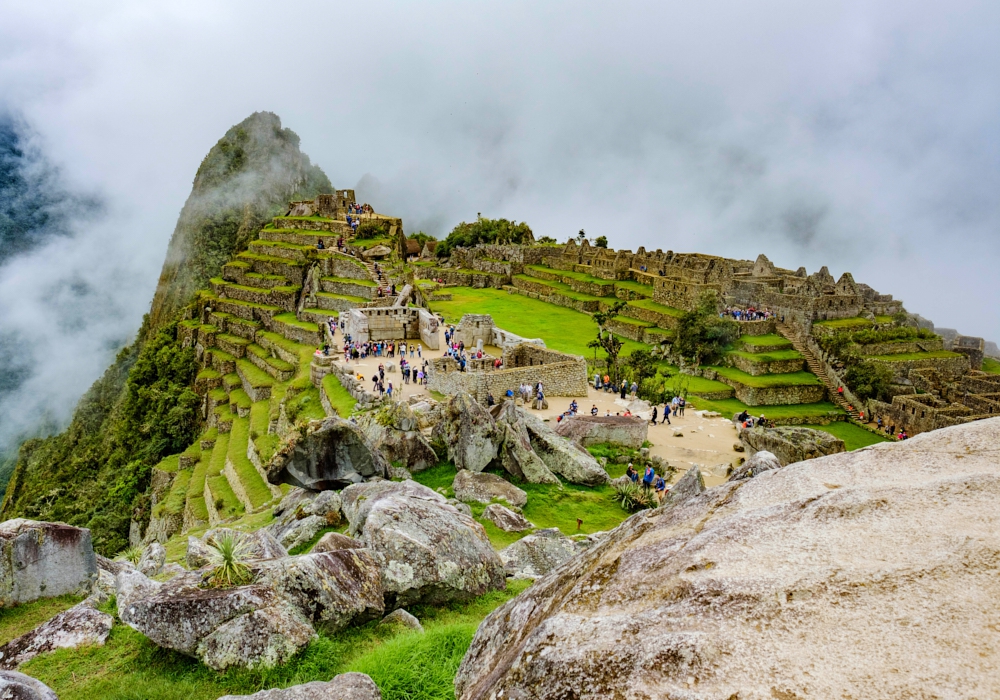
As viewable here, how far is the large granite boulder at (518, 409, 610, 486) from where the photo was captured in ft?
53.2

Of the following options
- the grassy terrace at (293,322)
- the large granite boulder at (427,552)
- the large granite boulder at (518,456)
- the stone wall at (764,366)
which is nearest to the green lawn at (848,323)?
the stone wall at (764,366)

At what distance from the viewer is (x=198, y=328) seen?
4931cm

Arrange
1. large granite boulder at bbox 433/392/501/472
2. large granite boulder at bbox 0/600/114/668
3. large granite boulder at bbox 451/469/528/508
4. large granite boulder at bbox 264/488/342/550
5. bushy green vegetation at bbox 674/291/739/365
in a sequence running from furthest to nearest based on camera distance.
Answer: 1. bushy green vegetation at bbox 674/291/739/365
2. large granite boulder at bbox 433/392/501/472
3. large granite boulder at bbox 451/469/528/508
4. large granite boulder at bbox 264/488/342/550
5. large granite boulder at bbox 0/600/114/668

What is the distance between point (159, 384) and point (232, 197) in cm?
3701

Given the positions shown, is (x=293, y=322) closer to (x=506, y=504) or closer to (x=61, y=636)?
(x=506, y=504)

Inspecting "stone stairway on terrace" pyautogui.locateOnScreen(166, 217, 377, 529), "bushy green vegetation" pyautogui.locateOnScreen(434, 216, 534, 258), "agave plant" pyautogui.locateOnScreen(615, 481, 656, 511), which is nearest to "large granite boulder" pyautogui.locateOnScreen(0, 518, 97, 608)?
"agave plant" pyautogui.locateOnScreen(615, 481, 656, 511)

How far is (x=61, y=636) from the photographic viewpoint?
722cm

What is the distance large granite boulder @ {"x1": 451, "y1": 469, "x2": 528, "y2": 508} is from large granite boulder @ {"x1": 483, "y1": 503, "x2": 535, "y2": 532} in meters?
0.83

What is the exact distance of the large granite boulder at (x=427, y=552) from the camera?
8156 millimetres

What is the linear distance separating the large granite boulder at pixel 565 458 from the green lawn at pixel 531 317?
70.0 ft

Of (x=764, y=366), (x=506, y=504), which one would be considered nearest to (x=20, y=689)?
(x=506, y=504)

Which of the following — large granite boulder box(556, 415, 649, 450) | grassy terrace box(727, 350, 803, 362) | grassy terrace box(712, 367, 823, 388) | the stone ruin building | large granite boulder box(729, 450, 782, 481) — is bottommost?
large granite boulder box(729, 450, 782, 481)

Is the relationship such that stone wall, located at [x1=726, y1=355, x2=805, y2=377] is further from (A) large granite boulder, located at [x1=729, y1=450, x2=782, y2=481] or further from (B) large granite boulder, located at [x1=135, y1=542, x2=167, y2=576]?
(B) large granite boulder, located at [x1=135, y1=542, x2=167, y2=576]

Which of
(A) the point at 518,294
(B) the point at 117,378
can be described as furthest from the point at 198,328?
(A) the point at 518,294
